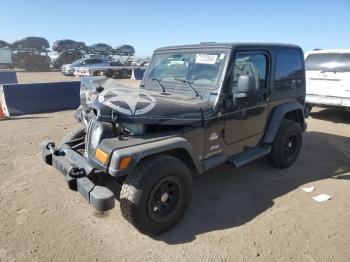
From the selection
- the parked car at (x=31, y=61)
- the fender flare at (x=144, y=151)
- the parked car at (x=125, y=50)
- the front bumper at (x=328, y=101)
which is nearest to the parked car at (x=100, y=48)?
the parked car at (x=125, y=50)

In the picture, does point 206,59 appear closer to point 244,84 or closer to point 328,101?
point 244,84

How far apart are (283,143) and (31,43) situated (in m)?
31.5

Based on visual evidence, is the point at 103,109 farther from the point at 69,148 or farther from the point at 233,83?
the point at 233,83

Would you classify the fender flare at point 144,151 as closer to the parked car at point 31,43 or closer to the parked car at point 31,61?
the parked car at point 31,61

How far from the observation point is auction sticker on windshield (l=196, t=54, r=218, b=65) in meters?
3.88

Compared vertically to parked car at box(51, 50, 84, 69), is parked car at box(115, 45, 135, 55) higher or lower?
higher

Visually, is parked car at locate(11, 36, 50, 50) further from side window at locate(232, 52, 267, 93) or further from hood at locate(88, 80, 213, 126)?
side window at locate(232, 52, 267, 93)

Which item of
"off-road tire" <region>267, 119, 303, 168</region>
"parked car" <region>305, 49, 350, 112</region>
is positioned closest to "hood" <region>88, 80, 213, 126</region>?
"off-road tire" <region>267, 119, 303, 168</region>

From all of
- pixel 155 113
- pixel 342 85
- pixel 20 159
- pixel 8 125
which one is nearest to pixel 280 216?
pixel 155 113

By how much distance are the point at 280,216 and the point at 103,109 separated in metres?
2.38

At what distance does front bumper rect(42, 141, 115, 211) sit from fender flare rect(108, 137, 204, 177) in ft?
0.77

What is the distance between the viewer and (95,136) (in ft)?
11.0

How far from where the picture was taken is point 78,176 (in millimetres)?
3229

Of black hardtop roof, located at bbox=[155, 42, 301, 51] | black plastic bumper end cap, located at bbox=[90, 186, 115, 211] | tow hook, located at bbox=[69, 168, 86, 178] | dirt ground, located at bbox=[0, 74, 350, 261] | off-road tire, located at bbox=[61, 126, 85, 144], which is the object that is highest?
black hardtop roof, located at bbox=[155, 42, 301, 51]
